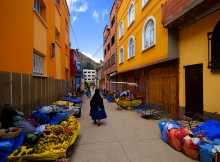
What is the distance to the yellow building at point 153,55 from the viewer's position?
934 cm

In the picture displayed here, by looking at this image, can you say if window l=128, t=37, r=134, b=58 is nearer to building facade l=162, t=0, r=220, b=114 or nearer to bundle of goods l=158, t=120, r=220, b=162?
building facade l=162, t=0, r=220, b=114

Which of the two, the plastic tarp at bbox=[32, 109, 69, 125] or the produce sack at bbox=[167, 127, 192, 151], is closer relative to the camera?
the produce sack at bbox=[167, 127, 192, 151]

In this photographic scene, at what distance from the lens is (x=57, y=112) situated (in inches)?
292

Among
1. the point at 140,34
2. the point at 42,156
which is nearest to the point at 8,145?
the point at 42,156

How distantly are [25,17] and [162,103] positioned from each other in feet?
28.6

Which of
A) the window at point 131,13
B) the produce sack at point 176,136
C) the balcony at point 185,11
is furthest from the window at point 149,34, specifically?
the produce sack at point 176,136

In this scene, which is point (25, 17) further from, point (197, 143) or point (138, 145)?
point (197, 143)

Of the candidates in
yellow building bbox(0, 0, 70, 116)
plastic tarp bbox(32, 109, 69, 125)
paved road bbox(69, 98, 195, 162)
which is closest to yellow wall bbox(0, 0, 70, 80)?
yellow building bbox(0, 0, 70, 116)

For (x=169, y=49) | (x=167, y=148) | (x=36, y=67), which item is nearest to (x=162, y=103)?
(x=169, y=49)

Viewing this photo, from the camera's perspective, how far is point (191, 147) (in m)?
4.51

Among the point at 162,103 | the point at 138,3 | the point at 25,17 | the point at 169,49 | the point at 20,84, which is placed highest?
the point at 138,3

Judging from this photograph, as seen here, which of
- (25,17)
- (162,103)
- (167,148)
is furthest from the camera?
(162,103)

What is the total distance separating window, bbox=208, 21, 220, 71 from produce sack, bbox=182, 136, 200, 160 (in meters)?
3.07

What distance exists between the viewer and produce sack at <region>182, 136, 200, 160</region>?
14.6 feet
